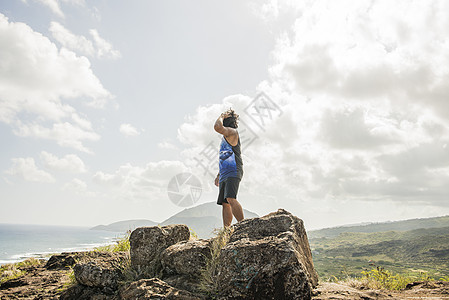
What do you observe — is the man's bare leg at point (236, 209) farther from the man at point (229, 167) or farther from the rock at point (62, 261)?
the rock at point (62, 261)

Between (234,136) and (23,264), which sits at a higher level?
(234,136)

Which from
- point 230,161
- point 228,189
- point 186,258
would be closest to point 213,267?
point 186,258

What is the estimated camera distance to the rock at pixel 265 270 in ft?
12.3

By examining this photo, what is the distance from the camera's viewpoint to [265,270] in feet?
12.8

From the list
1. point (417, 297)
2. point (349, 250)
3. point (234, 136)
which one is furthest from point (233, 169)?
point (349, 250)

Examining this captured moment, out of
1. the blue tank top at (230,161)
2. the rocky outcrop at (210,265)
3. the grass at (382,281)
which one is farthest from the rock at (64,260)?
the grass at (382,281)

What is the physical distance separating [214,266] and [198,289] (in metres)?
0.43

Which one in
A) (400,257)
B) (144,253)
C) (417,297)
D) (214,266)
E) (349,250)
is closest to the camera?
(417,297)

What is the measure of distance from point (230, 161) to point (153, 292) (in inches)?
157

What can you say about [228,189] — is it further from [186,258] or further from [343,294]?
[343,294]

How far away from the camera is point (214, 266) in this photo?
4.78 metres

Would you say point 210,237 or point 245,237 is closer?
point 245,237

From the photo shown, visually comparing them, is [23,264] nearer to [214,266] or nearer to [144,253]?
[144,253]

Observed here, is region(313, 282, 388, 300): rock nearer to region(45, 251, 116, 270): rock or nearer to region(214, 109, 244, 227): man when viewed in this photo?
region(214, 109, 244, 227): man
